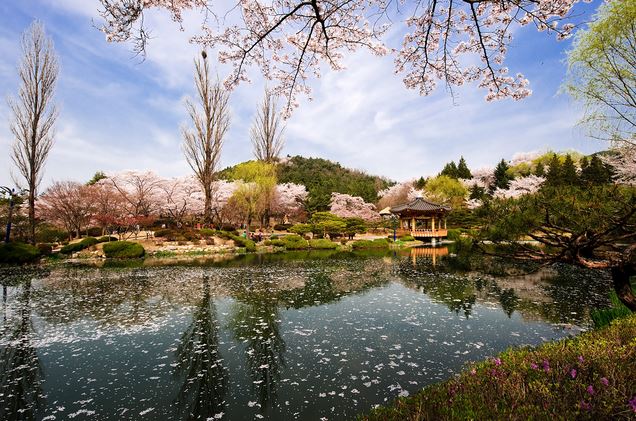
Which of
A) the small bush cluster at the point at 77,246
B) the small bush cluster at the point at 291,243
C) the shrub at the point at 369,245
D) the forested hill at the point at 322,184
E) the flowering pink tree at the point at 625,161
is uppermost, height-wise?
the forested hill at the point at 322,184

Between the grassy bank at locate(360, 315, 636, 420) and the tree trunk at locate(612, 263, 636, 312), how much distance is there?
43.3 inches

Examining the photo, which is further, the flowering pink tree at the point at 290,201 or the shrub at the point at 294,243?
the flowering pink tree at the point at 290,201

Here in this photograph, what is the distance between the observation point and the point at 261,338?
5.81 metres

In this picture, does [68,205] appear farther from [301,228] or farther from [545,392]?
[545,392]

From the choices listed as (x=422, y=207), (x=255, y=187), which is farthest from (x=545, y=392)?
(x=422, y=207)

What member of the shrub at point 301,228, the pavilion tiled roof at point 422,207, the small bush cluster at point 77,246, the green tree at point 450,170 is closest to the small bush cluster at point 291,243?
the shrub at point 301,228

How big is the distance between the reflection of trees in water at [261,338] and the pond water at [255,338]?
3 centimetres

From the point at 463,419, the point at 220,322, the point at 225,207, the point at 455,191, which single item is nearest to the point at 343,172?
the point at 455,191

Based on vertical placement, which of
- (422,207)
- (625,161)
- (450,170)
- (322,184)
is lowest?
(422,207)

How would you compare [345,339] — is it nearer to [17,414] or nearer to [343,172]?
[17,414]

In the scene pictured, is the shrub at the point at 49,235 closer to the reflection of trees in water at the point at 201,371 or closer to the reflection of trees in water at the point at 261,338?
the reflection of trees in water at the point at 261,338

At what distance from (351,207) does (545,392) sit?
130 feet

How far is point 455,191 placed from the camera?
125ft

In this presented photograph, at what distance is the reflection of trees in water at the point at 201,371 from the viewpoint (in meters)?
3.64
